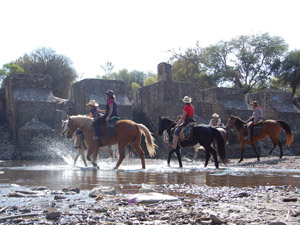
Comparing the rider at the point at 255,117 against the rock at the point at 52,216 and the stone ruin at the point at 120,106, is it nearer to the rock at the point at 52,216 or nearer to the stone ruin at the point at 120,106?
the stone ruin at the point at 120,106

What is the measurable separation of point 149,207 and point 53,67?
136ft

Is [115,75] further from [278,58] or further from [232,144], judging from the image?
[232,144]

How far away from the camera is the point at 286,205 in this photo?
4.04 metres

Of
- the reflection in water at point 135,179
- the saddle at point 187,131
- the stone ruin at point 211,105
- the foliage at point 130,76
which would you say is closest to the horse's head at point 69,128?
the reflection in water at point 135,179

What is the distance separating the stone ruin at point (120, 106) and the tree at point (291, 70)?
619 inches

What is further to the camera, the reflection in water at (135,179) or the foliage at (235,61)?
the foliage at (235,61)

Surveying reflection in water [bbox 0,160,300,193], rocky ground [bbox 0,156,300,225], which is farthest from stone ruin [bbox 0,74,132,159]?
rocky ground [bbox 0,156,300,225]

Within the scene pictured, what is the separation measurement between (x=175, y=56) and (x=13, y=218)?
41.0 m

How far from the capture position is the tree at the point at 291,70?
38.7m

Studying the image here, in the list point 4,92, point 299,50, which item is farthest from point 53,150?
point 299,50

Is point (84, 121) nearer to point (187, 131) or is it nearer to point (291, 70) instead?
point (187, 131)

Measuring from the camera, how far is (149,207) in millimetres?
3939

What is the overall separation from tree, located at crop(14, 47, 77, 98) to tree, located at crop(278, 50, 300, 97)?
931 inches

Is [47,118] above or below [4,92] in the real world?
below
